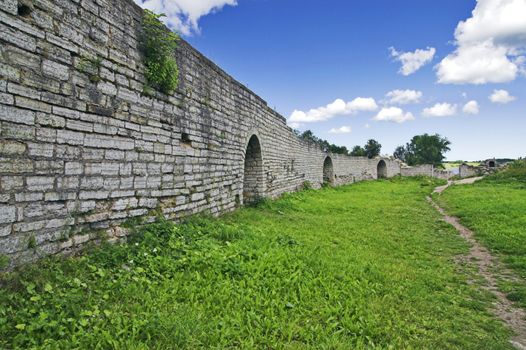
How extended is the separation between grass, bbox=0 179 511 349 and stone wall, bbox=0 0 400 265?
422mm

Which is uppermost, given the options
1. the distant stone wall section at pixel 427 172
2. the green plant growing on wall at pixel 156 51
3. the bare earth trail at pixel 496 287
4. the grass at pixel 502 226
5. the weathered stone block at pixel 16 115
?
the green plant growing on wall at pixel 156 51

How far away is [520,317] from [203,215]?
5.25 m

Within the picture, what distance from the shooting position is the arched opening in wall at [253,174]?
1078 cm

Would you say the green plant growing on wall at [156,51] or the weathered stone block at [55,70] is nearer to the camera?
the weathered stone block at [55,70]

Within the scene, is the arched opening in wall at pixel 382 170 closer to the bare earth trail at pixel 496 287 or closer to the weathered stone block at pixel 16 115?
the bare earth trail at pixel 496 287

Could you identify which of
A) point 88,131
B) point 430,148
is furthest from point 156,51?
point 430,148

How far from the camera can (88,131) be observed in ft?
13.7

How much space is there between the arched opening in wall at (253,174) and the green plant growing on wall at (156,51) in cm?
528

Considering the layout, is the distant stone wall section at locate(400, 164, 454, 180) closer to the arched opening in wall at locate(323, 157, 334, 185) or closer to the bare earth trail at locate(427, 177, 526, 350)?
the arched opening in wall at locate(323, 157, 334, 185)

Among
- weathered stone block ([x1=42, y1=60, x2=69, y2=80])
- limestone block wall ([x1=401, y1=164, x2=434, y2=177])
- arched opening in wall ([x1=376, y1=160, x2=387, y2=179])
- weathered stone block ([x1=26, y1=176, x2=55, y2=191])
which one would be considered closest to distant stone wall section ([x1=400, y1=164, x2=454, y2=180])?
limestone block wall ([x1=401, y1=164, x2=434, y2=177])

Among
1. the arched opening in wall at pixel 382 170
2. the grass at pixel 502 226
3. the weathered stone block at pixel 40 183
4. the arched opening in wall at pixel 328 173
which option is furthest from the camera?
the arched opening in wall at pixel 382 170

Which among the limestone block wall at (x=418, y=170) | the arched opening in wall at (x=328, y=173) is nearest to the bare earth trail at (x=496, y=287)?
the arched opening in wall at (x=328, y=173)

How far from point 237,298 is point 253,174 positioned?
7.25m

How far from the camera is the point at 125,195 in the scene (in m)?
4.78
